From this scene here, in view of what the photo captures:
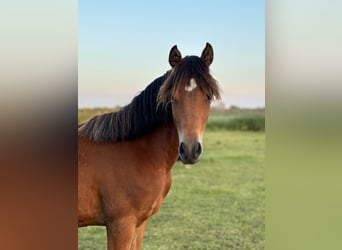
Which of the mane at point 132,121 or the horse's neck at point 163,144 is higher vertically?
the mane at point 132,121

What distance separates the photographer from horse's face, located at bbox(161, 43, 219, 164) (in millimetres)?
1414

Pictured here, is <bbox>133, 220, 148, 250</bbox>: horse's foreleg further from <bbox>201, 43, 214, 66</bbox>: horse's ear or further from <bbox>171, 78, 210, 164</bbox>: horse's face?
<bbox>201, 43, 214, 66</bbox>: horse's ear

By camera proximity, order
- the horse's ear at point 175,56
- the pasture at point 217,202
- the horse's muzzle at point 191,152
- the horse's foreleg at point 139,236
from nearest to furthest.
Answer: the horse's muzzle at point 191,152, the horse's ear at point 175,56, the horse's foreleg at point 139,236, the pasture at point 217,202

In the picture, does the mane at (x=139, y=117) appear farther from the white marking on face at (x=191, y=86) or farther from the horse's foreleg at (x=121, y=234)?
the horse's foreleg at (x=121, y=234)

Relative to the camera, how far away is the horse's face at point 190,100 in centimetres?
141

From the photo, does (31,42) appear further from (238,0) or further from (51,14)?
(238,0)

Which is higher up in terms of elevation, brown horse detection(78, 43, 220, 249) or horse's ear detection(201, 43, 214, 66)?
horse's ear detection(201, 43, 214, 66)

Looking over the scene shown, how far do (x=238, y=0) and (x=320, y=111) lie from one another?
0.55 metres

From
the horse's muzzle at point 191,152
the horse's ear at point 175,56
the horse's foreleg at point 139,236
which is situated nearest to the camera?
the horse's muzzle at point 191,152

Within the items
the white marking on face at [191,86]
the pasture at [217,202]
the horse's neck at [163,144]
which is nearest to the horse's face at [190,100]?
the white marking on face at [191,86]

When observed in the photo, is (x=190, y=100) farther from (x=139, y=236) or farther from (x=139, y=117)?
(x=139, y=236)

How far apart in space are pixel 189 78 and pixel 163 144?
0.99 ft

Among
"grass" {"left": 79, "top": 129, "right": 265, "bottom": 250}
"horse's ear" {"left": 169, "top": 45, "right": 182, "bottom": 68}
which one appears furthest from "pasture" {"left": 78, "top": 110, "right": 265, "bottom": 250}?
"horse's ear" {"left": 169, "top": 45, "right": 182, "bottom": 68}

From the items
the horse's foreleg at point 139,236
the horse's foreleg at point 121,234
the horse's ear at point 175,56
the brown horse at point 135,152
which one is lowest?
the horse's foreleg at point 139,236
